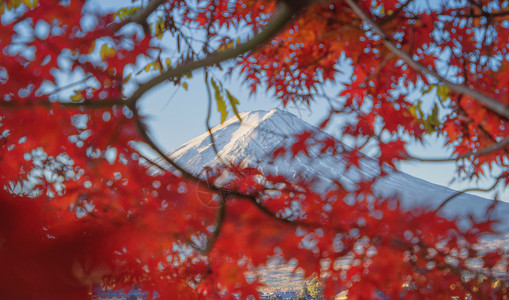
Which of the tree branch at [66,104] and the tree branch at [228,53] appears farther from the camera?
the tree branch at [66,104]

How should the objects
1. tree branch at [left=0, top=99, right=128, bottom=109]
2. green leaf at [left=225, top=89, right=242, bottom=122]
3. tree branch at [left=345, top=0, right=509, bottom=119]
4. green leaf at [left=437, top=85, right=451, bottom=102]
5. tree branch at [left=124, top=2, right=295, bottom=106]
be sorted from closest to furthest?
tree branch at [left=345, top=0, right=509, bottom=119], tree branch at [left=124, top=2, right=295, bottom=106], tree branch at [left=0, top=99, right=128, bottom=109], green leaf at [left=225, top=89, right=242, bottom=122], green leaf at [left=437, top=85, right=451, bottom=102]

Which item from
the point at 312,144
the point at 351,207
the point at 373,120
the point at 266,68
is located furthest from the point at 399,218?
the point at 266,68

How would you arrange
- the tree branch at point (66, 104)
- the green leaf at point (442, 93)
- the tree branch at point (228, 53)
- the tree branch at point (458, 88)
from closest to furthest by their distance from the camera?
the tree branch at point (458, 88) → the tree branch at point (228, 53) → the tree branch at point (66, 104) → the green leaf at point (442, 93)

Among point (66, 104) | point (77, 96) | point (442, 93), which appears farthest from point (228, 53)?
point (442, 93)

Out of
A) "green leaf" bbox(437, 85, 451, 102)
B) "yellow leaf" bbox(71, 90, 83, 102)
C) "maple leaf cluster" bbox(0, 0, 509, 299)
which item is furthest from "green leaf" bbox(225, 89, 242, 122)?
"green leaf" bbox(437, 85, 451, 102)

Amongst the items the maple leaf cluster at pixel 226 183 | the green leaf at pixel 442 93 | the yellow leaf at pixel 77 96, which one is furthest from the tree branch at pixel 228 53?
the green leaf at pixel 442 93

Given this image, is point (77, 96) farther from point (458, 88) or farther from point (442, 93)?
point (442, 93)

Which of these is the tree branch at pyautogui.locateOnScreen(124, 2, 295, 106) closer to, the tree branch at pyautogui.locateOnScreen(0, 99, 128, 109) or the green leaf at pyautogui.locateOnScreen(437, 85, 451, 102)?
the tree branch at pyautogui.locateOnScreen(0, 99, 128, 109)

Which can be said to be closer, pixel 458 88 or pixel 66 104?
pixel 458 88

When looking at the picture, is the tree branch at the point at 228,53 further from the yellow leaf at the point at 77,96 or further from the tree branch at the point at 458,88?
the yellow leaf at the point at 77,96

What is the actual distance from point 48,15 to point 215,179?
1038 millimetres

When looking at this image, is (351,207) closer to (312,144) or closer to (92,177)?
(312,144)

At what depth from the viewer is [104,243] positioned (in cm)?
244

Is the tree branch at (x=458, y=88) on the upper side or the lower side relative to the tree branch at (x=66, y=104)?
lower
